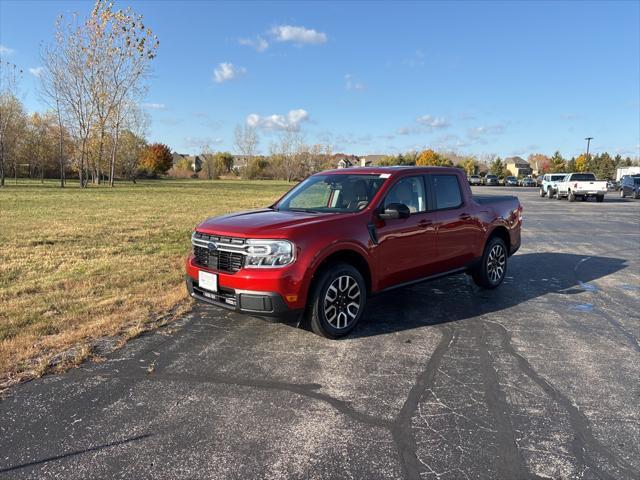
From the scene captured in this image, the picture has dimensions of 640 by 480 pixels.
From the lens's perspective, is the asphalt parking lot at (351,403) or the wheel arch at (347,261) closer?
the asphalt parking lot at (351,403)

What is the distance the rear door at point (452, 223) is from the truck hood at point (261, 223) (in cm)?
171

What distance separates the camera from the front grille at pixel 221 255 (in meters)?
4.33

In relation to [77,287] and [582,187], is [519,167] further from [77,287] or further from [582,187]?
[77,287]

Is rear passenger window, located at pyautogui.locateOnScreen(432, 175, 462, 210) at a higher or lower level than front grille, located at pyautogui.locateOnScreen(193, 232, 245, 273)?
higher

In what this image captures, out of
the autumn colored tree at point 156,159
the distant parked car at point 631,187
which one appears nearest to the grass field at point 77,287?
the distant parked car at point 631,187

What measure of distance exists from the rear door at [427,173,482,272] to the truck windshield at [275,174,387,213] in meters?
0.98

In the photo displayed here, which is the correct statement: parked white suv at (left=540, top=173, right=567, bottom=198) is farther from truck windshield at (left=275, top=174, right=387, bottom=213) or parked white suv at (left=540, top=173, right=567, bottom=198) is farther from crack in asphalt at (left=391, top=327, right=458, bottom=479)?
crack in asphalt at (left=391, top=327, right=458, bottom=479)

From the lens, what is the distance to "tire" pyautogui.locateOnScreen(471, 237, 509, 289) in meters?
Answer: 6.50

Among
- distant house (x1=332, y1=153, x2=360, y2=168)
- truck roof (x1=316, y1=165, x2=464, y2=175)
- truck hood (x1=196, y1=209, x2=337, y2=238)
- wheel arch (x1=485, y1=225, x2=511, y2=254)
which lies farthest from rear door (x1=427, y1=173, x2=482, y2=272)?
distant house (x1=332, y1=153, x2=360, y2=168)

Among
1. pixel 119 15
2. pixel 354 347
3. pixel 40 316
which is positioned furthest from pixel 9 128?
pixel 354 347

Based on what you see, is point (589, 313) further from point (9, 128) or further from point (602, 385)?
point (9, 128)

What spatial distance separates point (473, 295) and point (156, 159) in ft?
276

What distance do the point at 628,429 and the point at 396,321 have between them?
252 cm

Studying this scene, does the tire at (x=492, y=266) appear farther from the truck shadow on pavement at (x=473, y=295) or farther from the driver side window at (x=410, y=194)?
the driver side window at (x=410, y=194)
